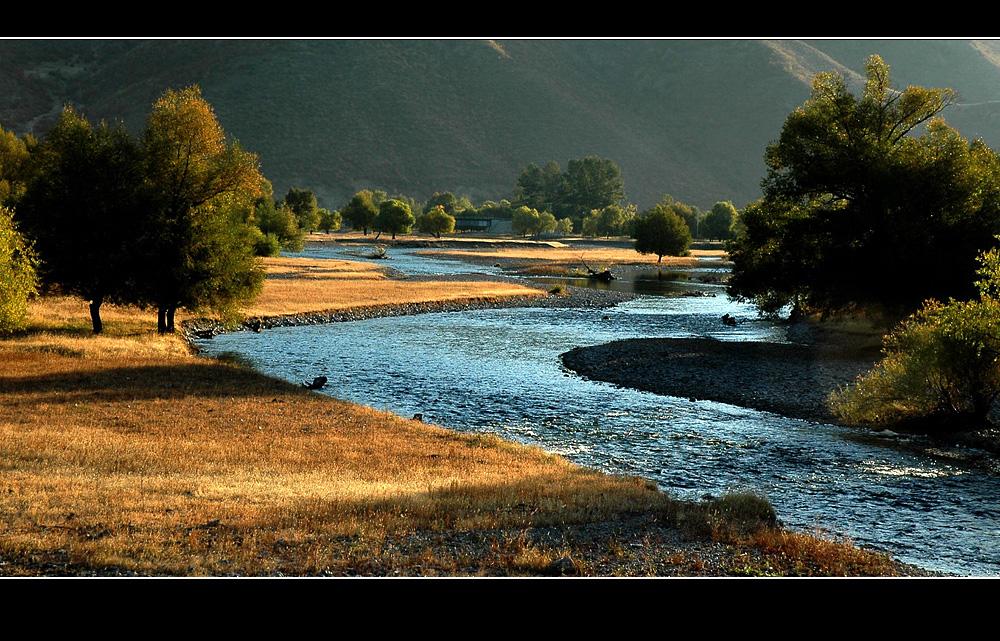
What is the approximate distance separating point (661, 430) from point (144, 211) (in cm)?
3127

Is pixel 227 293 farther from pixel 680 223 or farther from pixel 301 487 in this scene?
pixel 680 223

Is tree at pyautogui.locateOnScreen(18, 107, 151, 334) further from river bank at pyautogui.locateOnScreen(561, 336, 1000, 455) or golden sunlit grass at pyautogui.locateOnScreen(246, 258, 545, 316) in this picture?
river bank at pyautogui.locateOnScreen(561, 336, 1000, 455)

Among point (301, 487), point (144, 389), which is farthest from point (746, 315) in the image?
point (301, 487)

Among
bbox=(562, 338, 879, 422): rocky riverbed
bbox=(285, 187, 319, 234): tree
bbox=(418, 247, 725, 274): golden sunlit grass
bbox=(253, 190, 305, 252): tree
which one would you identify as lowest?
bbox=(562, 338, 879, 422): rocky riverbed

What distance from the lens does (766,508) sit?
19.3 metres

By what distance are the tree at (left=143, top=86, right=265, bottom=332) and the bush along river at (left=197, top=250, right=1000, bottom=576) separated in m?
3.86

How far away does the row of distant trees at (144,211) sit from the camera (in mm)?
46625

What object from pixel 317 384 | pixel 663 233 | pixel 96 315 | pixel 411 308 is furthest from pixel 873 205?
pixel 663 233

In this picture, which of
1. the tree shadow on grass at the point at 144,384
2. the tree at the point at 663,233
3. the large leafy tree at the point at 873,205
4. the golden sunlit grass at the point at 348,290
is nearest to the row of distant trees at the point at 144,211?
the tree shadow on grass at the point at 144,384

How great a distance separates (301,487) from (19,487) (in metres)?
5.91

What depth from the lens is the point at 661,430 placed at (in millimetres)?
31141

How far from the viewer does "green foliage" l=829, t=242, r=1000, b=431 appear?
2866cm

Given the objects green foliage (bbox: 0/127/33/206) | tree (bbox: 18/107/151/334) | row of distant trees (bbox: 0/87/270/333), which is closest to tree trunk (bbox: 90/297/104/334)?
row of distant trees (bbox: 0/87/270/333)

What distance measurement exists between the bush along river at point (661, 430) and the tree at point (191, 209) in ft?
12.7
